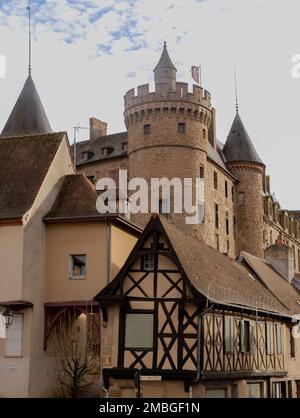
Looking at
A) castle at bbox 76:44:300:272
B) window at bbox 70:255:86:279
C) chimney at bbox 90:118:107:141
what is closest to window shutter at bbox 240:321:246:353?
window at bbox 70:255:86:279

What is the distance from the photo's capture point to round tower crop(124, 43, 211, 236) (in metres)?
48.8

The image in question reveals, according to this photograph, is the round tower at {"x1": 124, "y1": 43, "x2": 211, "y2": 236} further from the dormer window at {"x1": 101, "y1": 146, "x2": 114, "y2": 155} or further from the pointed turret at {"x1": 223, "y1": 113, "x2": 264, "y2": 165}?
the pointed turret at {"x1": 223, "y1": 113, "x2": 264, "y2": 165}

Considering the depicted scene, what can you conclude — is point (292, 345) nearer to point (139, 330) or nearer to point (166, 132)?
point (139, 330)

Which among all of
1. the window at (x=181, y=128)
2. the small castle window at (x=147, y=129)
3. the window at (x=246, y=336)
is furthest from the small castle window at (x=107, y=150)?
the window at (x=246, y=336)

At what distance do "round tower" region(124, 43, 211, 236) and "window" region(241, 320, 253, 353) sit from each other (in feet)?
76.5

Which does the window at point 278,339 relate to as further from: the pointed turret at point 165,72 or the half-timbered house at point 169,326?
the pointed turret at point 165,72

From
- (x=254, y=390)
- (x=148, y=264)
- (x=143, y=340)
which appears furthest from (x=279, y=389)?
(x=148, y=264)

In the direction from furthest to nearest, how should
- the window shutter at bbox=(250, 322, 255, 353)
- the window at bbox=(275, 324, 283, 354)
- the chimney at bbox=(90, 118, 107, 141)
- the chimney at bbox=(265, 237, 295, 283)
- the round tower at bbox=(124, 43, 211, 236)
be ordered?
the chimney at bbox=(90, 118, 107, 141)
the round tower at bbox=(124, 43, 211, 236)
the chimney at bbox=(265, 237, 295, 283)
the window at bbox=(275, 324, 283, 354)
the window shutter at bbox=(250, 322, 255, 353)

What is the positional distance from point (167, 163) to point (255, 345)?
24555mm

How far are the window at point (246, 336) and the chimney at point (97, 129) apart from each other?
36.6 m

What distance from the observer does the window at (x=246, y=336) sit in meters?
24.5

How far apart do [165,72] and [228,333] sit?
30.9m

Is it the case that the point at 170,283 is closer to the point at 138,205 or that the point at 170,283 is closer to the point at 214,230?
the point at 138,205
